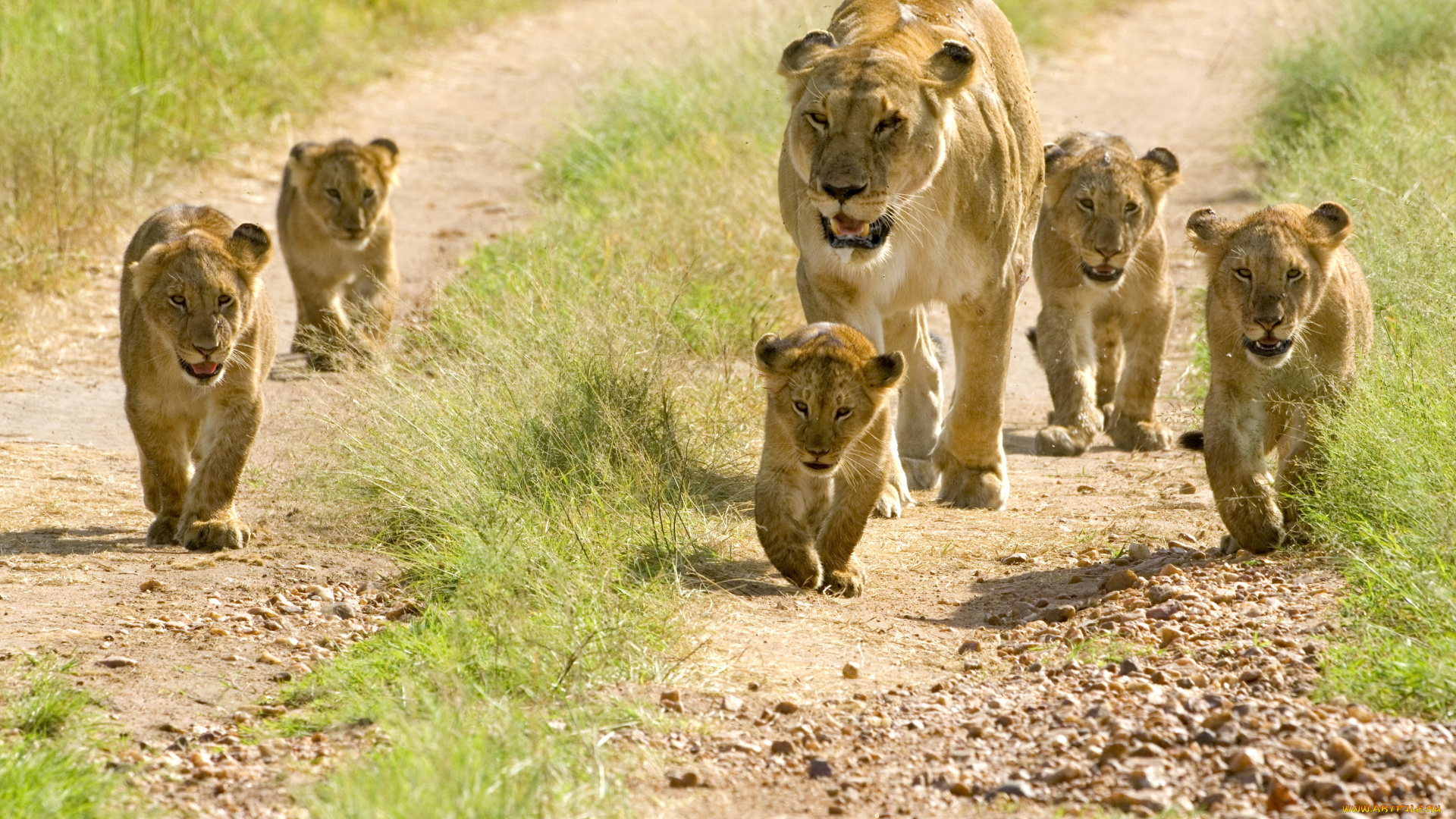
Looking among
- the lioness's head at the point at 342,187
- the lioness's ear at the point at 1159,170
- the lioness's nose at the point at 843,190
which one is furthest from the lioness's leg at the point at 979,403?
the lioness's head at the point at 342,187

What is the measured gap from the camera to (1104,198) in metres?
7.82

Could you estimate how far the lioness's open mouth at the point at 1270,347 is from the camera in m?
5.40

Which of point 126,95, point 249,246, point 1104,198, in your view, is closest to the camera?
point 249,246

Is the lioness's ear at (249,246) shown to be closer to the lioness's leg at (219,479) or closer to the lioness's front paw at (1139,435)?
the lioness's leg at (219,479)

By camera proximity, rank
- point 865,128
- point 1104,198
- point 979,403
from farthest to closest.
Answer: point 1104,198 → point 979,403 → point 865,128

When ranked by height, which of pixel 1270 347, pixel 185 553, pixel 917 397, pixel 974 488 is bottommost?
pixel 185 553

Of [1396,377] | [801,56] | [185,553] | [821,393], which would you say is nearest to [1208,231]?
[1396,377]

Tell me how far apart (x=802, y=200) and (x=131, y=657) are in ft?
9.62

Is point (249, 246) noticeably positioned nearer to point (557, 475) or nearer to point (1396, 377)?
point (557, 475)

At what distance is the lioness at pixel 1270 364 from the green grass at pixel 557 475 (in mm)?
1788

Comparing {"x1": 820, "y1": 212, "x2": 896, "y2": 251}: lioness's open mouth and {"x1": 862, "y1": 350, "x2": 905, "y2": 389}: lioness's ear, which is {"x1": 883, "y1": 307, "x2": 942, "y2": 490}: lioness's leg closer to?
{"x1": 820, "y1": 212, "x2": 896, "y2": 251}: lioness's open mouth

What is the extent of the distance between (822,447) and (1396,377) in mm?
2228

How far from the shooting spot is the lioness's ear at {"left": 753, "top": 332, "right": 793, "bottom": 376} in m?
5.38

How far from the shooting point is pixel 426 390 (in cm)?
692
